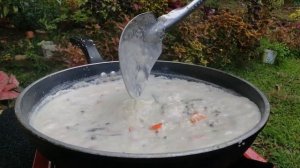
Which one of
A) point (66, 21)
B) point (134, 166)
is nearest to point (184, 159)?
point (134, 166)

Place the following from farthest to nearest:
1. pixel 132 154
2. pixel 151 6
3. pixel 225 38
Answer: pixel 151 6 < pixel 225 38 < pixel 132 154

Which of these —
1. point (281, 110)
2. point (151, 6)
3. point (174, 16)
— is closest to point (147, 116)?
point (174, 16)

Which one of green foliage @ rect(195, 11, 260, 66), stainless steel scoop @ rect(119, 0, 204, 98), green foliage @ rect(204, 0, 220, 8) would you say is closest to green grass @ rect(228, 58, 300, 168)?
green foliage @ rect(195, 11, 260, 66)

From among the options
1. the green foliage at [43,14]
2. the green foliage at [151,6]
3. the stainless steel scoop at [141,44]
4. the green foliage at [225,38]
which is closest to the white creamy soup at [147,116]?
the stainless steel scoop at [141,44]

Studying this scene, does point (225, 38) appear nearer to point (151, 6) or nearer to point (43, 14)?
point (151, 6)

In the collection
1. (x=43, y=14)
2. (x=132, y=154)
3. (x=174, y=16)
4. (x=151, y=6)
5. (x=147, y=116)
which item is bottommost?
(x=43, y=14)

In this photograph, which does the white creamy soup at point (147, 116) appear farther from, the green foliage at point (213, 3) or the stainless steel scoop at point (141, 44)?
the green foliage at point (213, 3)

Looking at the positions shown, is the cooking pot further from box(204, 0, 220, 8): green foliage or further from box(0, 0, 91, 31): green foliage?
box(204, 0, 220, 8): green foliage
